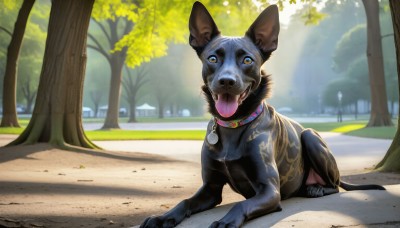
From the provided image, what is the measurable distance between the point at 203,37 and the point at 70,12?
9.84 metres

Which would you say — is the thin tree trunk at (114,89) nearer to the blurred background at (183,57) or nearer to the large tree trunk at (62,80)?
the blurred background at (183,57)

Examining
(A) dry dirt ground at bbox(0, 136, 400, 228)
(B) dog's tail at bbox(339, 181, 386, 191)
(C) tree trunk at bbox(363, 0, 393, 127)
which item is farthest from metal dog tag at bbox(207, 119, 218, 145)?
(C) tree trunk at bbox(363, 0, 393, 127)

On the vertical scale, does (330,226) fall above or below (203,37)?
below

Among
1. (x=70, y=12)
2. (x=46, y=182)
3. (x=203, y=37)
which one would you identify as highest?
(x=70, y=12)

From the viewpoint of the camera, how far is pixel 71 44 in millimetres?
13586

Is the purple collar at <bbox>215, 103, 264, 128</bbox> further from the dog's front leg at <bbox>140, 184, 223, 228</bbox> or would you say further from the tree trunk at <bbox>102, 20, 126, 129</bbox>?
the tree trunk at <bbox>102, 20, 126, 129</bbox>

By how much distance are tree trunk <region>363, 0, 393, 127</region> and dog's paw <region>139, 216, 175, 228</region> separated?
26474mm

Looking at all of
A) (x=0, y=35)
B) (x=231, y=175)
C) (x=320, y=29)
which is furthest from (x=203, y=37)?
(x=320, y=29)

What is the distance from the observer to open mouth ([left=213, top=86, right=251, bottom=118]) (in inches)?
164

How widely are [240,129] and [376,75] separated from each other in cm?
2618

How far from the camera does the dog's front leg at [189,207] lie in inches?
162

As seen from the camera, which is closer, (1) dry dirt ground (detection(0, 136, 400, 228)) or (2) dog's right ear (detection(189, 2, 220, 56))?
(2) dog's right ear (detection(189, 2, 220, 56))

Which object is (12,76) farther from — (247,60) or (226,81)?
(226,81)

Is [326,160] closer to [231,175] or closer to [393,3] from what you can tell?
[231,175]
